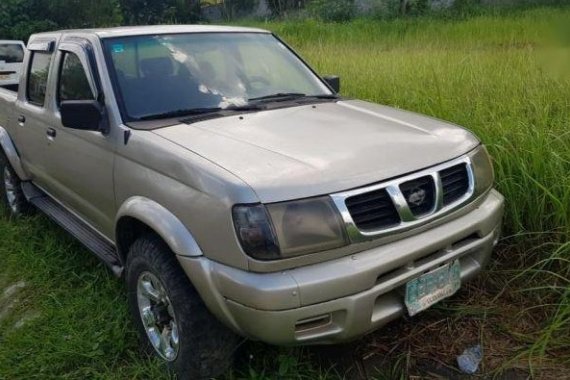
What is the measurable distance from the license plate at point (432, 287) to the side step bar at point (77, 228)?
1504 mm

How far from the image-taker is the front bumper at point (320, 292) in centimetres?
189

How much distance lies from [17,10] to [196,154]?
22.0 meters

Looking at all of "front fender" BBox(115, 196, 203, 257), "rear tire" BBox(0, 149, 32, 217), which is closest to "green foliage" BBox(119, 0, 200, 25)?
"rear tire" BBox(0, 149, 32, 217)

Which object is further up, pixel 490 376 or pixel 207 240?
pixel 207 240

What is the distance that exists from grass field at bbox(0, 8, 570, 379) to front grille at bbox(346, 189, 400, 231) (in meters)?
0.76

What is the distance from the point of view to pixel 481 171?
255cm

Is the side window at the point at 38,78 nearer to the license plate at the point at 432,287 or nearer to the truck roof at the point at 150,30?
the truck roof at the point at 150,30

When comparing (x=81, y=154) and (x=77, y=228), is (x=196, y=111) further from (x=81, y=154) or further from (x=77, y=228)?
(x=77, y=228)

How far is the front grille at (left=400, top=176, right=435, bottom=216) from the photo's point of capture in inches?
85.4

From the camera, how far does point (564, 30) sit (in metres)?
3.67

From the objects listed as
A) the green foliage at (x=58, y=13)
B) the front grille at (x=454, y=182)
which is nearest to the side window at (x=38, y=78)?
the front grille at (x=454, y=182)

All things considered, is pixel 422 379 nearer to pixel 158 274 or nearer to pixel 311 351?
pixel 311 351

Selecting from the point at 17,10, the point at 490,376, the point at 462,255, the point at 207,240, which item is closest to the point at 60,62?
the point at 207,240

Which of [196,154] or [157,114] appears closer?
[196,154]
